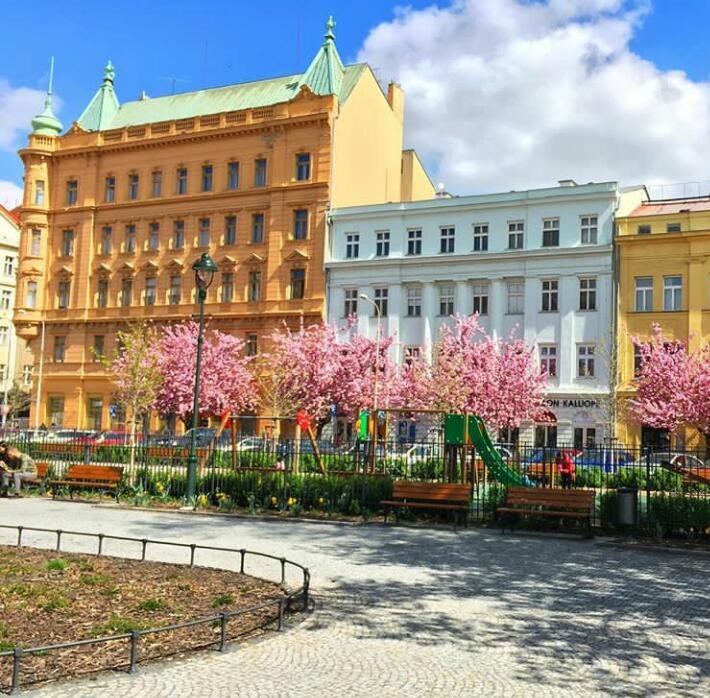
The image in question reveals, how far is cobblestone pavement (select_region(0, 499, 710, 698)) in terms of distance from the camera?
725 centimetres

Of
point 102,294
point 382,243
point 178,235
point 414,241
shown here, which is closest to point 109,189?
point 178,235

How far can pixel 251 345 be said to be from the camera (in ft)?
181

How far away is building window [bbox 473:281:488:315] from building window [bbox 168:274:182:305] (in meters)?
20.4

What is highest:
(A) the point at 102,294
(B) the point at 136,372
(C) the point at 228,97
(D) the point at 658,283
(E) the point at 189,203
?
(C) the point at 228,97

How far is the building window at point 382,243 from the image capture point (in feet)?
174

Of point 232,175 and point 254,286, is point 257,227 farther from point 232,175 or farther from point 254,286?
point 232,175

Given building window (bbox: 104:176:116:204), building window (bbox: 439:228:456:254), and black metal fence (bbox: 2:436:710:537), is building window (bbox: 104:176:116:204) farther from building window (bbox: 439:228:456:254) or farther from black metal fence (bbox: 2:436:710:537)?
black metal fence (bbox: 2:436:710:537)

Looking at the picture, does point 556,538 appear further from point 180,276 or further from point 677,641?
point 180,276

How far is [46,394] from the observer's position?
6103 centimetres

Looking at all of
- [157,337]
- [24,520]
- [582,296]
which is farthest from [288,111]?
[24,520]

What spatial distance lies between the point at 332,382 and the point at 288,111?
18.9m

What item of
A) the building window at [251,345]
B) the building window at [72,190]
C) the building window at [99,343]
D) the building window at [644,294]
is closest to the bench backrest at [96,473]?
the building window at [251,345]

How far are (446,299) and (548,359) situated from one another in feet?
23.2

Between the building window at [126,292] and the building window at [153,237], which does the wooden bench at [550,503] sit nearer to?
the building window at [153,237]
